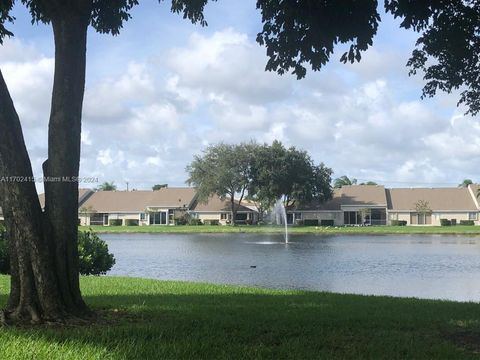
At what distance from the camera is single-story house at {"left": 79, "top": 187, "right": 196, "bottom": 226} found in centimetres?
8125

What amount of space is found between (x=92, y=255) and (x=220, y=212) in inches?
2457

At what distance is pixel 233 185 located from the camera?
2849 inches

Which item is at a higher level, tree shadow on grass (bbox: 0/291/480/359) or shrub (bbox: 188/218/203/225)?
shrub (bbox: 188/218/203/225)

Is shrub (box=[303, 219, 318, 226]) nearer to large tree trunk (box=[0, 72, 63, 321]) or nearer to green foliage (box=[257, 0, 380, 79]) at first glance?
green foliage (box=[257, 0, 380, 79])

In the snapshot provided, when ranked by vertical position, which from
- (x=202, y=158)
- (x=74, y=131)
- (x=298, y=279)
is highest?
(x=202, y=158)

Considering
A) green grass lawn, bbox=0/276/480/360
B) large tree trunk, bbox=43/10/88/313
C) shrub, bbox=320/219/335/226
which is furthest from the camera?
shrub, bbox=320/219/335/226

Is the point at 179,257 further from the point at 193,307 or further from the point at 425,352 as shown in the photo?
the point at 425,352

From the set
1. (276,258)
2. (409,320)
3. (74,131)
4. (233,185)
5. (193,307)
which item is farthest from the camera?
(233,185)

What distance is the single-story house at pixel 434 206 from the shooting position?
241 ft

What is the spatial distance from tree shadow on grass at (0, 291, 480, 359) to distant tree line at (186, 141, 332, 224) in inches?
2358

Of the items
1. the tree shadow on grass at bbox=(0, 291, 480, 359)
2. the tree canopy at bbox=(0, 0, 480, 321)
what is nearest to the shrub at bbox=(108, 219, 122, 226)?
the tree shadow on grass at bbox=(0, 291, 480, 359)

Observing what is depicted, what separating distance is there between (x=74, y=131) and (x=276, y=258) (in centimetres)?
2075

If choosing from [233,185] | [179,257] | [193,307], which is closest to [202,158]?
[233,185]

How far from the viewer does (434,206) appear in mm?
75000
